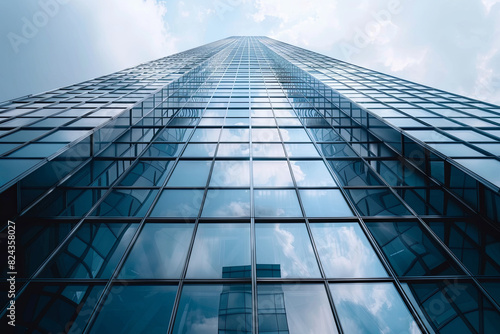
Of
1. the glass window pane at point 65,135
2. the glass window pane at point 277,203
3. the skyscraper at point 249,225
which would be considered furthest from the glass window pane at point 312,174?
the glass window pane at point 65,135

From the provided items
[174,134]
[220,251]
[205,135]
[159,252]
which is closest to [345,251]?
[220,251]

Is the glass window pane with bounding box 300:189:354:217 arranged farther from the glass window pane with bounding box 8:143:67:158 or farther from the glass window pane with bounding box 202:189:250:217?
the glass window pane with bounding box 8:143:67:158

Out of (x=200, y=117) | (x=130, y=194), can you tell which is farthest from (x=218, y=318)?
(x=200, y=117)

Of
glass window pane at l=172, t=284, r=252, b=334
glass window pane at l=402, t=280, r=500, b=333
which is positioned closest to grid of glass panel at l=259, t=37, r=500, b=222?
glass window pane at l=402, t=280, r=500, b=333

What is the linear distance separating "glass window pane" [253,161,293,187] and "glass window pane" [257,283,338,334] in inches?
174

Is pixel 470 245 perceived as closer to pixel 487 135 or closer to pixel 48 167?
pixel 487 135

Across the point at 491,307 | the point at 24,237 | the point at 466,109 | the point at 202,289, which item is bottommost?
the point at 491,307

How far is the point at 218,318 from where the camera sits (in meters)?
5.68

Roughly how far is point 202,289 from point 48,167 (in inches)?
267

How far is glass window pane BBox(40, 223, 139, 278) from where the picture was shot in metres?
6.54

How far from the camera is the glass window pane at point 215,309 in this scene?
18.0 ft

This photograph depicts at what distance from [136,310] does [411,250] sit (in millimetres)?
7090

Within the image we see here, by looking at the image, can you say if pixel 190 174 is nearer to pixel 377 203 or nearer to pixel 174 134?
pixel 174 134

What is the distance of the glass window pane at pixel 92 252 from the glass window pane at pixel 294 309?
12.5 feet
